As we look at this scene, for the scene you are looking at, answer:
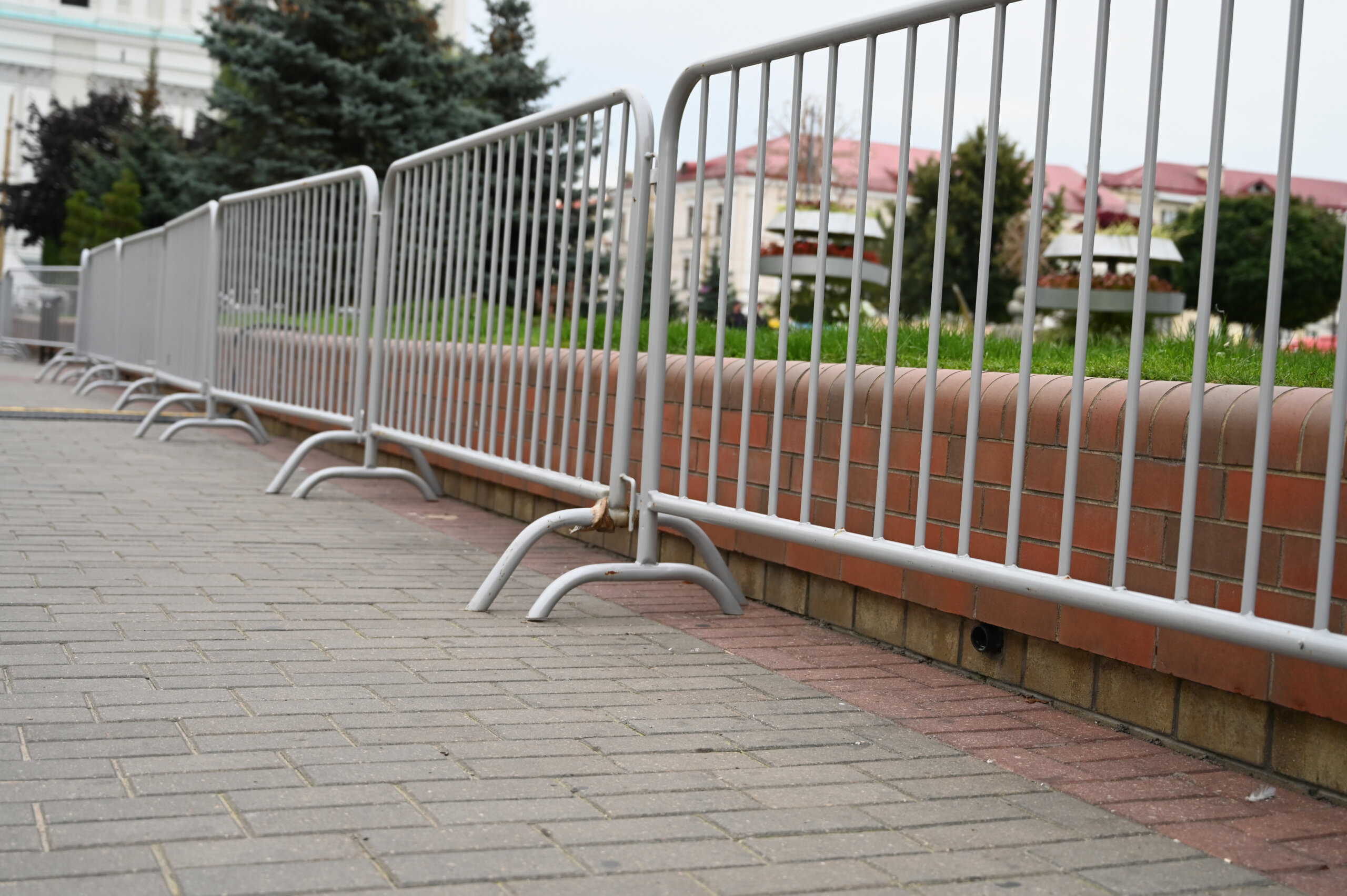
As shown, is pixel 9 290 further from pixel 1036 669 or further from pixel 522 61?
pixel 1036 669

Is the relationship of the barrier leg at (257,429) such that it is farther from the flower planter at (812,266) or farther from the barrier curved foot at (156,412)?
the flower planter at (812,266)

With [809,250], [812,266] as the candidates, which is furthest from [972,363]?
[809,250]

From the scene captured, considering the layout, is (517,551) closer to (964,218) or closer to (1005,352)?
(1005,352)

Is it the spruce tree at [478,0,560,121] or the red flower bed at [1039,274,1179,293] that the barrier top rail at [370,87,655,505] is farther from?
the spruce tree at [478,0,560,121]

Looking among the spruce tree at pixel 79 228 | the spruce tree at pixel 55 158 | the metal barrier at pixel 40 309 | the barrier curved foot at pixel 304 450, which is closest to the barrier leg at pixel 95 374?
the metal barrier at pixel 40 309

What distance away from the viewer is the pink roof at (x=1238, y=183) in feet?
257

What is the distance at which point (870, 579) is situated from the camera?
3.92 metres

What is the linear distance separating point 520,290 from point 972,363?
2.38 meters

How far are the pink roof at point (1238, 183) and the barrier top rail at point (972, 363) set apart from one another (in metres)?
70.7

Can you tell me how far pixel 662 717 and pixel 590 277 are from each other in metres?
2.08

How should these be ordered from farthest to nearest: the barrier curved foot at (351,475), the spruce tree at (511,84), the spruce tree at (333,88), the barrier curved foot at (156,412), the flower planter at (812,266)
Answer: the spruce tree at (511,84) → the spruce tree at (333,88) → the flower planter at (812,266) → the barrier curved foot at (156,412) → the barrier curved foot at (351,475)

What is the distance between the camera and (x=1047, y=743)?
3.00 meters

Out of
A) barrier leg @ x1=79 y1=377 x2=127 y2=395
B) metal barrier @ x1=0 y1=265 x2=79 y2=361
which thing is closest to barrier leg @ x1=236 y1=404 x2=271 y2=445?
barrier leg @ x1=79 y1=377 x2=127 y2=395

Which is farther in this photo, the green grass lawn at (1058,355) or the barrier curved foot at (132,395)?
the barrier curved foot at (132,395)
